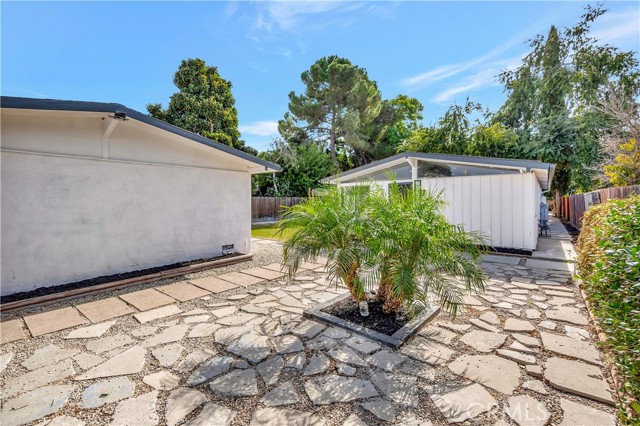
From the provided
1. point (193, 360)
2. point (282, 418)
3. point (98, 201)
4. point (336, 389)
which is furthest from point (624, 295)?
point (98, 201)

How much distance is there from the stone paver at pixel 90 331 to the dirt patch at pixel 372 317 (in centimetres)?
277

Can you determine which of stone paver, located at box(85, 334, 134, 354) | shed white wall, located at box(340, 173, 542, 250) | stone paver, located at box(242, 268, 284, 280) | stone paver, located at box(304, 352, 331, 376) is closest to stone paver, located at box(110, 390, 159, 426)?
stone paver, located at box(85, 334, 134, 354)

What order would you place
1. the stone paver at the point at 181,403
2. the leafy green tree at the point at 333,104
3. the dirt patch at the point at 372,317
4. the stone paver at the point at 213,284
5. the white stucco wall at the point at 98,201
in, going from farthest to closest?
1. the leafy green tree at the point at 333,104
2. the stone paver at the point at 213,284
3. the white stucco wall at the point at 98,201
4. the dirt patch at the point at 372,317
5. the stone paver at the point at 181,403

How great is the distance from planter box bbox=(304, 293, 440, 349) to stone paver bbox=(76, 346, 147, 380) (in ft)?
6.36

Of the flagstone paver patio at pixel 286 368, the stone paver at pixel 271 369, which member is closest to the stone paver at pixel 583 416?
the flagstone paver patio at pixel 286 368

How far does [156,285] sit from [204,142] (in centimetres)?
314

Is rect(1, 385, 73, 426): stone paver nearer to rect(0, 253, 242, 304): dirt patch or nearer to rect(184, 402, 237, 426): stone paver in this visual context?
rect(184, 402, 237, 426): stone paver

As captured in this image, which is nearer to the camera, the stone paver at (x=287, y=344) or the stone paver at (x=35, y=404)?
the stone paver at (x=35, y=404)

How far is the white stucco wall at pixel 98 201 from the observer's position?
15.0 ft

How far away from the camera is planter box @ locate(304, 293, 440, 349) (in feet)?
10.4

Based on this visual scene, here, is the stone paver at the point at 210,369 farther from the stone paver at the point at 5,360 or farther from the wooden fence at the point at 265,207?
the wooden fence at the point at 265,207

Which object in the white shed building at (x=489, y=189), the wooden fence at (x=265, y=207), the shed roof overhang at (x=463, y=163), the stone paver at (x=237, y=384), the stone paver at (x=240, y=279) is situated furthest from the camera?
the wooden fence at (x=265, y=207)

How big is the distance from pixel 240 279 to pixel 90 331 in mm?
2537

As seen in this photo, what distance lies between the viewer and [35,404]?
2.24 meters
